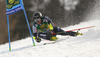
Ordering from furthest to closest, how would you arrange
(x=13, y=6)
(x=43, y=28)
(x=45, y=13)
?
(x=45, y=13) → (x=43, y=28) → (x=13, y=6)

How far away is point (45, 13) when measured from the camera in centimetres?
3183

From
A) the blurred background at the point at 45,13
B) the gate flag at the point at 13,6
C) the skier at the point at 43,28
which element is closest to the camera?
the gate flag at the point at 13,6

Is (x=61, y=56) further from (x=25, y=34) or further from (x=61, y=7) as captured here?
(x=61, y=7)

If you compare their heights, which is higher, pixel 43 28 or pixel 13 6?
pixel 13 6

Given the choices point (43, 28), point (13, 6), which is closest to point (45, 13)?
point (43, 28)

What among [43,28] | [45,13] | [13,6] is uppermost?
[45,13]

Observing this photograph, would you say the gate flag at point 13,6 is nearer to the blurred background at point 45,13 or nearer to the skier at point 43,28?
the skier at point 43,28

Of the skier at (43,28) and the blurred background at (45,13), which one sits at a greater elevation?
the blurred background at (45,13)

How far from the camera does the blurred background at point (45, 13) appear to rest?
3089 cm

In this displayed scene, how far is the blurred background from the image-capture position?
3089 centimetres

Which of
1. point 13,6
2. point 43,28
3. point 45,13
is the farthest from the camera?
point 45,13

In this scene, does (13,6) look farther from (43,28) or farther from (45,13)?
(45,13)

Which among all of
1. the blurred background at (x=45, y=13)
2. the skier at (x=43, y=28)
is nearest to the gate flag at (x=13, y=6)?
the skier at (x=43, y=28)

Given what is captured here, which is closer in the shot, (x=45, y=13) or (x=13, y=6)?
(x=13, y=6)
